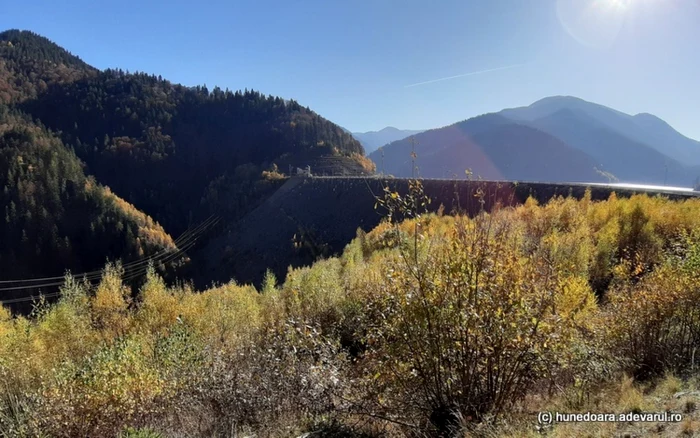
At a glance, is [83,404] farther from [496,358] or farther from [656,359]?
[656,359]

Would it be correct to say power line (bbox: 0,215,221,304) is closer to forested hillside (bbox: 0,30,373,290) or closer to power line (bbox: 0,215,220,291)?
power line (bbox: 0,215,220,291)

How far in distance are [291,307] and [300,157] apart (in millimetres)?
97669

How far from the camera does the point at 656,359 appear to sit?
6.84 meters

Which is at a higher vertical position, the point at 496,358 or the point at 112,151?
the point at 112,151

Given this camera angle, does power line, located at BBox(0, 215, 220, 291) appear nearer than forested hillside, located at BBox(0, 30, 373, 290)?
Yes

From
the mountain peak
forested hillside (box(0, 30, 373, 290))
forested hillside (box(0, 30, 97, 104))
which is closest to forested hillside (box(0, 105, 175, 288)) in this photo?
forested hillside (box(0, 30, 373, 290))

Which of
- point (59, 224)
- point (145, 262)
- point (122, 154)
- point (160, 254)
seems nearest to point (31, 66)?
point (122, 154)

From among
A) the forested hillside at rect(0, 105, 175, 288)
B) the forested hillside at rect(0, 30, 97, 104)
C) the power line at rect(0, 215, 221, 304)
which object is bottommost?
the power line at rect(0, 215, 221, 304)

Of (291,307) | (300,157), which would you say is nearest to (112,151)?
(300,157)

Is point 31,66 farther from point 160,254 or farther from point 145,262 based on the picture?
point 145,262

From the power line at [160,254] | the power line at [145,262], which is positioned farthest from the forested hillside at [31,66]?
the power line at [145,262]

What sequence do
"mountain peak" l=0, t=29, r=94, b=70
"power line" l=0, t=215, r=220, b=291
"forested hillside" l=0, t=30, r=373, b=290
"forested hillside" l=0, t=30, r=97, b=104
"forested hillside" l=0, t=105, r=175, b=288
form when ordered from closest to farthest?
"power line" l=0, t=215, r=220, b=291 → "forested hillside" l=0, t=105, r=175, b=288 → "forested hillside" l=0, t=30, r=373, b=290 → "forested hillside" l=0, t=30, r=97, b=104 → "mountain peak" l=0, t=29, r=94, b=70

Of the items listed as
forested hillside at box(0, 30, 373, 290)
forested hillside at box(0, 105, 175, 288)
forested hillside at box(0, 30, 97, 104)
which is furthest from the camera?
forested hillside at box(0, 30, 97, 104)

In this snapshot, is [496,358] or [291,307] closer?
[496,358]
